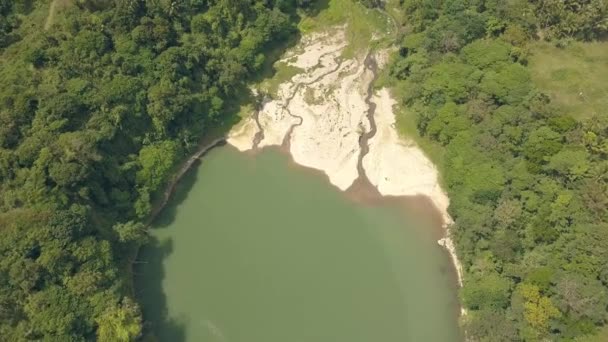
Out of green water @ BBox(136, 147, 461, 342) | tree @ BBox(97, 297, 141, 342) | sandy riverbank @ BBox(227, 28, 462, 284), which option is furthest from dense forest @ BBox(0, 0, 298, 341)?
sandy riverbank @ BBox(227, 28, 462, 284)

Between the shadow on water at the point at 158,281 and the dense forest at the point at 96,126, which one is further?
the shadow on water at the point at 158,281

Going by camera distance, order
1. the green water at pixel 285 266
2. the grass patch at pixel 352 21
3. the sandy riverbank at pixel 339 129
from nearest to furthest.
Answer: the green water at pixel 285 266, the sandy riverbank at pixel 339 129, the grass patch at pixel 352 21

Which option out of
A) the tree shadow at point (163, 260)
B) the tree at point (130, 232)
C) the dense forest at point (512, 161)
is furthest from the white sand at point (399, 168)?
the tree at point (130, 232)

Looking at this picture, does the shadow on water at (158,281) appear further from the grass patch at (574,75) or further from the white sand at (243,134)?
the grass patch at (574,75)

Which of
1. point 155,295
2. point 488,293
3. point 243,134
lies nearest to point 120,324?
point 155,295

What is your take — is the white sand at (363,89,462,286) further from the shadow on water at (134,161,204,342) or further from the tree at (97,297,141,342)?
the tree at (97,297,141,342)

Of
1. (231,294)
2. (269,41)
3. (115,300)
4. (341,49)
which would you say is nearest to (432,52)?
(341,49)
